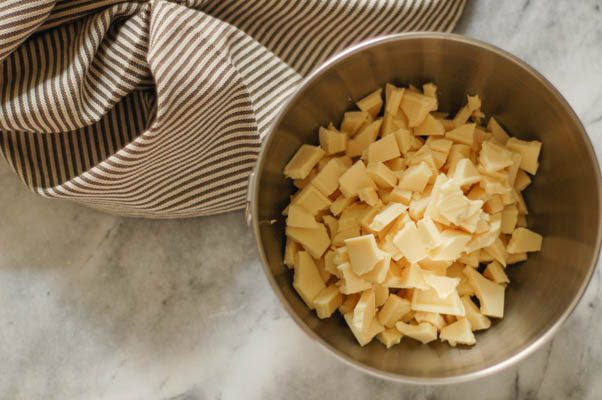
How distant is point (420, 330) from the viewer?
0.83m

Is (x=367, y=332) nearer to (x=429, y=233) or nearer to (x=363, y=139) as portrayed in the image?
(x=429, y=233)

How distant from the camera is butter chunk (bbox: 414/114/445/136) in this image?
858 millimetres

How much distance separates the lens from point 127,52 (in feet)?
2.74

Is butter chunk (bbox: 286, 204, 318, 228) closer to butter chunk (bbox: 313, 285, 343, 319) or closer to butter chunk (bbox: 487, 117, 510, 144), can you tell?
butter chunk (bbox: 313, 285, 343, 319)

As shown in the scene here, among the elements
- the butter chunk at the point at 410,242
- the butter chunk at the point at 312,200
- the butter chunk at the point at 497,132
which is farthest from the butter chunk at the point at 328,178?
the butter chunk at the point at 497,132

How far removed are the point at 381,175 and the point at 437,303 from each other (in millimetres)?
172

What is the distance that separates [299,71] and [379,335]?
1.23 feet

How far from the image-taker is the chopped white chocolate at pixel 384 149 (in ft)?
2.74

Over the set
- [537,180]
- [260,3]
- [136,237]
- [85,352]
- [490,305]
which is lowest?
[85,352]

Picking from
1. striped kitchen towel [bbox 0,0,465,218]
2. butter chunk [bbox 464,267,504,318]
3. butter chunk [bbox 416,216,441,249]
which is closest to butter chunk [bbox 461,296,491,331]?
butter chunk [bbox 464,267,504,318]

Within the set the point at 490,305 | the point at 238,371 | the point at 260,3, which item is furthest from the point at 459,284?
the point at 260,3

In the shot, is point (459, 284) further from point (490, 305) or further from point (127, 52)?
point (127, 52)

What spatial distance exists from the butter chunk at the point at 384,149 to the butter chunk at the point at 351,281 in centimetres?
14

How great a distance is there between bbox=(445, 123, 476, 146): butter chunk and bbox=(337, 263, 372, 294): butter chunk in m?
0.22
